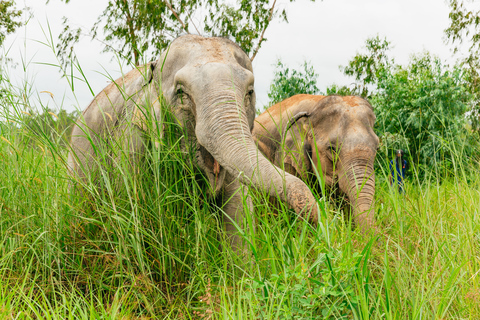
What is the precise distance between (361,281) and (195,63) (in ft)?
6.07

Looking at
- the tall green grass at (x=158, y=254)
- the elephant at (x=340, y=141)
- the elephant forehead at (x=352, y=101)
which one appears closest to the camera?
the tall green grass at (x=158, y=254)

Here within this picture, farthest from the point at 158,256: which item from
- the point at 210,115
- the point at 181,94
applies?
the point at 181,94

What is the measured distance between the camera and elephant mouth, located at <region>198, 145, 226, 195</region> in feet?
11.5

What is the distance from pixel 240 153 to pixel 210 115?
35 centimetres

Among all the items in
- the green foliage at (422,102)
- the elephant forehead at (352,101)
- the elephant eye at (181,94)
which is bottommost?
the elephant eye at (181,94)

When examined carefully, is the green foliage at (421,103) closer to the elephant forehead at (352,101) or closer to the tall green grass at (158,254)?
the elephant forehead at (352,101)

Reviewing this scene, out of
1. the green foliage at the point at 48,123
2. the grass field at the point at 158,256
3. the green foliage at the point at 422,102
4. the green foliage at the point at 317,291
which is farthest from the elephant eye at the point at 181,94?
the green foliage at the point at 422,102

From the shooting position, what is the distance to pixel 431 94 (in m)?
8.06

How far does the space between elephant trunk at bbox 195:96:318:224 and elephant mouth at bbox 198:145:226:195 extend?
25 centimetres

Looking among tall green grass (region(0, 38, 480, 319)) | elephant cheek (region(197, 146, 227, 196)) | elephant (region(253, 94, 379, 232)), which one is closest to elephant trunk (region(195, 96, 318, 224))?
tall green grass (region(0, 38, 480, 319))

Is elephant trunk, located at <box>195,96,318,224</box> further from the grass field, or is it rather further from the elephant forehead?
the elephant forehead

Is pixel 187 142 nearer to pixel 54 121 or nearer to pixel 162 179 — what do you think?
pixel 162 179

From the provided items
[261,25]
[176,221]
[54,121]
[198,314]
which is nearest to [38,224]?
[54,121]

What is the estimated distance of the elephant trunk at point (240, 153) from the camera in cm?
265
